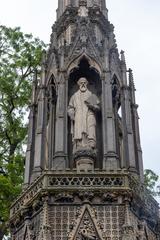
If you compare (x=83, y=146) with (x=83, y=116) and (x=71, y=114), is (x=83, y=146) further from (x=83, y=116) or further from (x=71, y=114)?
(x=71, y=114)

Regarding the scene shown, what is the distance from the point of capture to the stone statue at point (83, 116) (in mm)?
16000

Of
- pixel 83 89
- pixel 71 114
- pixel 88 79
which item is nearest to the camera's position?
pixel 71 114

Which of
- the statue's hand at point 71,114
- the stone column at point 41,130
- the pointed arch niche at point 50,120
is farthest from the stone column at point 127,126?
the stone column at point 41,130

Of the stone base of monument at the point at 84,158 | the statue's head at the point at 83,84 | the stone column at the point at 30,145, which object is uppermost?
the statue's head at the point at 83,84

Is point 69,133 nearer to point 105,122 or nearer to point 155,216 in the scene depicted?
point 105,122

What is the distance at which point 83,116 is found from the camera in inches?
648

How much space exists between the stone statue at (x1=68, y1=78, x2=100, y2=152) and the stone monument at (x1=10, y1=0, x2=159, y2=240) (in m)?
→ 0.03

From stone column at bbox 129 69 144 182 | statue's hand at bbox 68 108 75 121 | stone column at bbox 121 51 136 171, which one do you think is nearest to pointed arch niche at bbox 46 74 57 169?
statue's hand at bbox 68 108 75 121

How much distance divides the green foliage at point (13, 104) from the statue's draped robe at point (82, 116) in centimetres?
303

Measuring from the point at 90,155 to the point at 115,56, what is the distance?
148 inches

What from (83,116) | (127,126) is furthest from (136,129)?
(83,116)

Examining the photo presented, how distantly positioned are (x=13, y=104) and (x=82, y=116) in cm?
648

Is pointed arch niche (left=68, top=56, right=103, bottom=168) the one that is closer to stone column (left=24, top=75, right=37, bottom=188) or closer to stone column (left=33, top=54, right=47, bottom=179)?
stone column (left=33, top=54, right=47, bottom=179)

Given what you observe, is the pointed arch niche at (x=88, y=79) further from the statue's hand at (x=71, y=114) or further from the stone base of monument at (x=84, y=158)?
the stone base of monument at (x=84, y=158)
